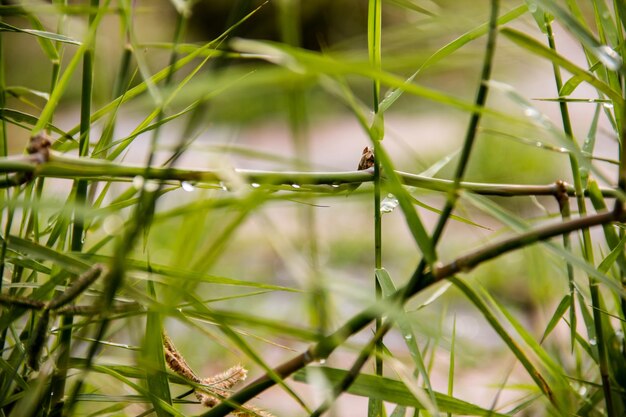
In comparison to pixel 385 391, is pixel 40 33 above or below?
above

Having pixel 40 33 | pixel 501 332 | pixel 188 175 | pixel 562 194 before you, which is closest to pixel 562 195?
pixel 562 194

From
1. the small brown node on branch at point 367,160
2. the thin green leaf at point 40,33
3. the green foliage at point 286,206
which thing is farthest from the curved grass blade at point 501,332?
the thin green leaf at point 40,33

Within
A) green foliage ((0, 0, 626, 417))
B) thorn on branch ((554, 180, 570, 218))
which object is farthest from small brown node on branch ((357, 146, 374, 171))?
thorn on branch ((554, 180, 570, 218))

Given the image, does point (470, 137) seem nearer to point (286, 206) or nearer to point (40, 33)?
point (286, 206)

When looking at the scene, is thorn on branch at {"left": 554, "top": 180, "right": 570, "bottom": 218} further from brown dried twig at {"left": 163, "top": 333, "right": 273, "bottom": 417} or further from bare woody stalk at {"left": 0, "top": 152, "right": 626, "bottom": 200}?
brown dried twig at {"left": 163, "top": 333, "right": 273, "bottom": 417}

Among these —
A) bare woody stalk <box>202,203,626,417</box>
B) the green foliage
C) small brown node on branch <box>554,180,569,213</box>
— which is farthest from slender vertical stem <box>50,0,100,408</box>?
small brown node on branch <box>554,180,569,213</box>

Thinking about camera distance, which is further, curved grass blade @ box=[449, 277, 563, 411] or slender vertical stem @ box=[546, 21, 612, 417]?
slender vertical stem @ box=[546, 21, 612, 417]

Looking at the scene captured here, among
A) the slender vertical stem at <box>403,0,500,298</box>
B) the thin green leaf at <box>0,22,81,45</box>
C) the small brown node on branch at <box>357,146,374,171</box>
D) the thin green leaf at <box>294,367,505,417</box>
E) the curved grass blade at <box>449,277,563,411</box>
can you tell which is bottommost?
the thin green leaf at <box>294,367,505,417</box>

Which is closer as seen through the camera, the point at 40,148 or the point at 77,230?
the point at 40,148

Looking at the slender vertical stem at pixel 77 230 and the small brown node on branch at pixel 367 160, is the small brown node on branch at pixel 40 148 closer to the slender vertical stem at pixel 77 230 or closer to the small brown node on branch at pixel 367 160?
the slender vertical stem at pixel 77 230

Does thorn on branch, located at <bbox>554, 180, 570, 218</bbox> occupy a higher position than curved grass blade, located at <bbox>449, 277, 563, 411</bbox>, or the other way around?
thorn on branch, located at <bbox>554, 180, 570, 218</bbox>

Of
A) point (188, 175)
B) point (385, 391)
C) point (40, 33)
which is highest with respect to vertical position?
point (40, 33)

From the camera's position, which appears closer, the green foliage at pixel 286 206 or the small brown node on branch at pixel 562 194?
the green foliage at pixel 286 206
